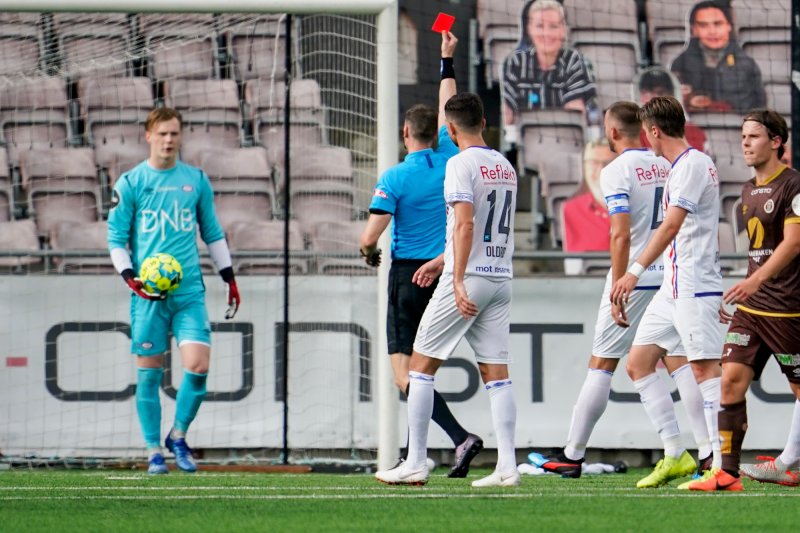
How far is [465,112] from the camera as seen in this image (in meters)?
6.39

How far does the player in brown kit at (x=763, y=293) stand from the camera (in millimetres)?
6363

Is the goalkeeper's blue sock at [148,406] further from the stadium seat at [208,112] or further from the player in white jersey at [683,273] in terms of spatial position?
the stadium seat at [208,112]

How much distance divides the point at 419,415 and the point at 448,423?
866 mm

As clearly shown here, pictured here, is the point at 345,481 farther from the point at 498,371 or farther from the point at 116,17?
the point at 116,17

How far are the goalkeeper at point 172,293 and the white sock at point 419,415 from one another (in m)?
1.96

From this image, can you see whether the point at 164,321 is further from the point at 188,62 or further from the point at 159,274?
the point at 188,62

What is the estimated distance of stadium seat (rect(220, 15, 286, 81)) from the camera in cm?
1027

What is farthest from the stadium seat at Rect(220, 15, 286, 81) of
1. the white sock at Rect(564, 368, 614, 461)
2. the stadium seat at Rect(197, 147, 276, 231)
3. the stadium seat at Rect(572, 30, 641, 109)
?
the white sock at Rect(564, 368, 614, 461)

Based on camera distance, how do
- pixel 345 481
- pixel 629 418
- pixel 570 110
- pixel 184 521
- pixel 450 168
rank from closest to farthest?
pixel 184 521 < pixel 450 168 < pixel 345 481 < pixel 629 418 < pixel 570 110

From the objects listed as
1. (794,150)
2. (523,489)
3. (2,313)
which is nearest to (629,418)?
(794,150)

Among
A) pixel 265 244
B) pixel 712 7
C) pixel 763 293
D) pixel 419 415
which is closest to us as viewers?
pixel 419 415

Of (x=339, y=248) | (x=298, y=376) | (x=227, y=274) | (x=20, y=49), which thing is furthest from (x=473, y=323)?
(x=20, y=49)

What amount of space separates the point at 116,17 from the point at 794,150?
521 centimetres

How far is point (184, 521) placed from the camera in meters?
5.06
